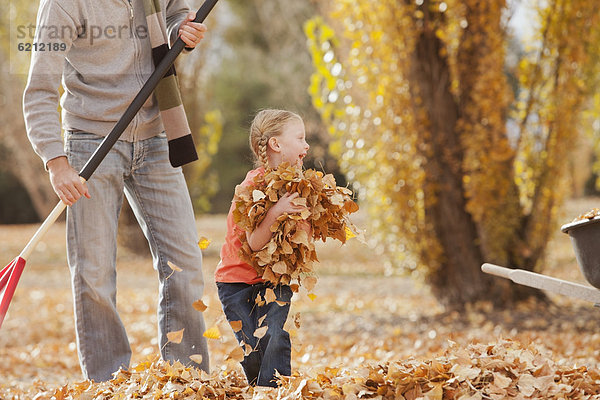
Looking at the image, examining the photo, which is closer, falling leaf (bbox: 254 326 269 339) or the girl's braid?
falling leaf (bbox: 254 326 269 339)

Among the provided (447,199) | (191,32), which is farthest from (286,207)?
(447,199)

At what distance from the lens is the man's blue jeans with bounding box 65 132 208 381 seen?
306cm

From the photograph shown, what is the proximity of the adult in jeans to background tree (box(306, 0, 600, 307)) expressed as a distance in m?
3.46

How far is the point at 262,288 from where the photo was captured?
9.57 feet

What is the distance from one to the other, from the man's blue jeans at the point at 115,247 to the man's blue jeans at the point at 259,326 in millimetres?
336

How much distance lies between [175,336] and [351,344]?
2.90 m

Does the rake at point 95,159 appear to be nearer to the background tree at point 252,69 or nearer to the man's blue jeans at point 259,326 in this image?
the man's blue jeans at point 259,326

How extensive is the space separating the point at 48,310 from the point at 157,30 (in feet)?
18.5

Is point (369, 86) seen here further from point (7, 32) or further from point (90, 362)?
point (7, 32)

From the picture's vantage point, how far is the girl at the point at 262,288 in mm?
2793

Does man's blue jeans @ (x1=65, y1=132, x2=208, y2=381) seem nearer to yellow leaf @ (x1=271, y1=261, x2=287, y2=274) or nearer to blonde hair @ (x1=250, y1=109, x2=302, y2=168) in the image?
blonde hair @ (x1=250, y1=109, x2=302, y2=168)

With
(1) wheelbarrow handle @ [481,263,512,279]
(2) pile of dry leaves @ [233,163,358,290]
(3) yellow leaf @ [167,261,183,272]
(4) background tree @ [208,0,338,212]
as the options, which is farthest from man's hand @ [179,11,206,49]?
(4) background tree @ [208,0,338,212]

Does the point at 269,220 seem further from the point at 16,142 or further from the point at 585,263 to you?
the point at 16,142

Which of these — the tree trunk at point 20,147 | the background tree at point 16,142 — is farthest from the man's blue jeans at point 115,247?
the tree trunk at point 20,147
